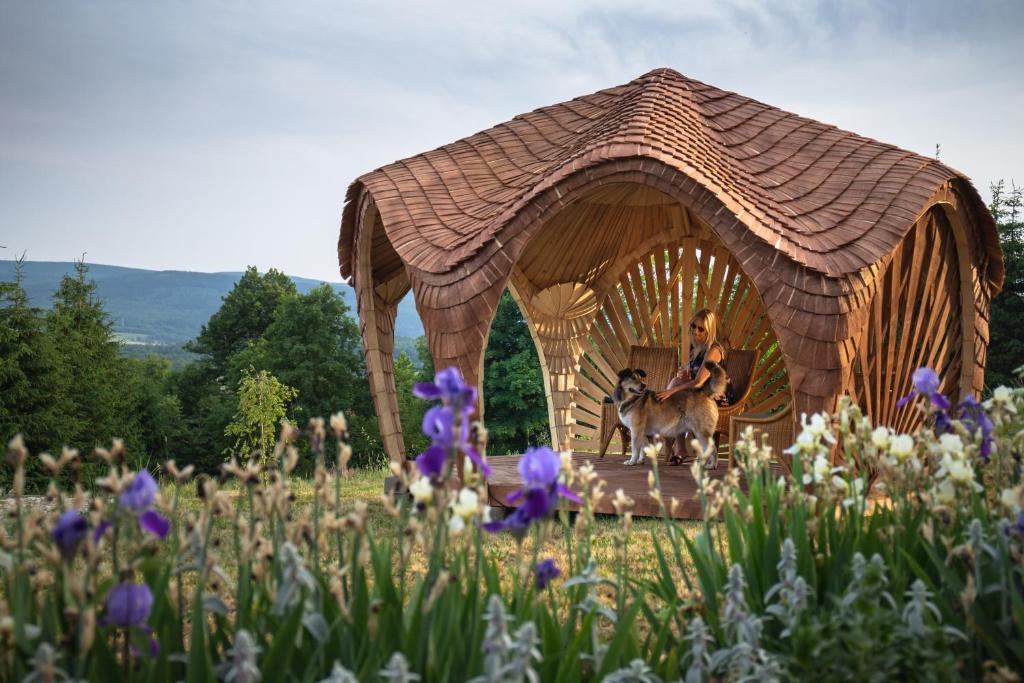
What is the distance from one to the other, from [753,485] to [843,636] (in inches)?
38.6

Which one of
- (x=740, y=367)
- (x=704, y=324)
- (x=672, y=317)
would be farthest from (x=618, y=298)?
(x=704, y=324)

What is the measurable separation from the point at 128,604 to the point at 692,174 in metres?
4.42

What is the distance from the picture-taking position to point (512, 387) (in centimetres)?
2450

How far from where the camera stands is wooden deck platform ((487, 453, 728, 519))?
20.2 ft

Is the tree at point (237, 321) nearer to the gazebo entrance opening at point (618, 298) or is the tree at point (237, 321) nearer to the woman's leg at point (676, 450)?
the gazebo entrance opening at point (618, 298)

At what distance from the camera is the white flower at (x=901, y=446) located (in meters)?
2.28

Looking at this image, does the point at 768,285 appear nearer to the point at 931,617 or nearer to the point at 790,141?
the point at 790,141

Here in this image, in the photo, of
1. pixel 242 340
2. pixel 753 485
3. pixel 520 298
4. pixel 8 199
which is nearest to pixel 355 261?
pixel 520 298

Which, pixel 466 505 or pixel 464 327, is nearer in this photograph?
pixel 466 505

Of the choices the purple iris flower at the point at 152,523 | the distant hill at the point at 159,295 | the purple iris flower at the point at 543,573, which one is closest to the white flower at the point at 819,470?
the purple iris flower at the point at 543,573

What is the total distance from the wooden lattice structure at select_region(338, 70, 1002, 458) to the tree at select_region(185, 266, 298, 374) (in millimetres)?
28404

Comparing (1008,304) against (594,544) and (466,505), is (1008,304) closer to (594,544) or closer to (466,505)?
(594,544)

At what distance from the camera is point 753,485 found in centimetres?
272

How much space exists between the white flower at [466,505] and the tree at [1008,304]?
59.4 ft
